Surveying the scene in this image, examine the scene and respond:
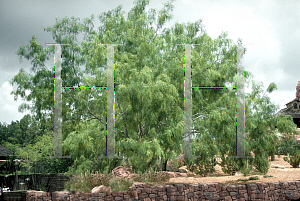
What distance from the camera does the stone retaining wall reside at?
10586 mm

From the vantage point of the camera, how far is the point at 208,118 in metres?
12.6

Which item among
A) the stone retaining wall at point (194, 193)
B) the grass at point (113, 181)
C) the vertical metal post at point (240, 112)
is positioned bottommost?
the stone retaining wall at point (194, 193)

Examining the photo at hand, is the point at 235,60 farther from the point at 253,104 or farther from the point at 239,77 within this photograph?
the point at 253,104

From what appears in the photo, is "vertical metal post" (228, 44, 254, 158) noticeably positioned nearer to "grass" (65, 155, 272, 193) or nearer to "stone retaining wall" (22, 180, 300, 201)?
"stone retaining wall" (22, 180, 300, 201)

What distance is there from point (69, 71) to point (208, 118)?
6.81 m

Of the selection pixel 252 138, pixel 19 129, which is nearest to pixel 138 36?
pixel 252 138

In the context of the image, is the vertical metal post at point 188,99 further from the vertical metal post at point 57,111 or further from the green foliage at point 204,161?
the vertical metal post at point 57,111

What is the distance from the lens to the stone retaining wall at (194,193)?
34.7 ft

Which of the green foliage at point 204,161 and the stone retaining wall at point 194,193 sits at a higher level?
the green foliage at point 204,161

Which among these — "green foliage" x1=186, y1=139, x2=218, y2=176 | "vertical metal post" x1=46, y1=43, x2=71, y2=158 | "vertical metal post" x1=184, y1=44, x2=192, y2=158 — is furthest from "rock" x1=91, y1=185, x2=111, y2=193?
"green foliage" x1=186, y1=139, x2=218, y2=176

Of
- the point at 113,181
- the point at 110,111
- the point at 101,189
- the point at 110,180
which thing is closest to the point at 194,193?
the point at 113,181

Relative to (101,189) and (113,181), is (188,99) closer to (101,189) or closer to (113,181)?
(113,181)

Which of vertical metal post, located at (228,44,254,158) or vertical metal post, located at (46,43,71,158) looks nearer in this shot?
vertical metal post, located at (228,44,254,158)

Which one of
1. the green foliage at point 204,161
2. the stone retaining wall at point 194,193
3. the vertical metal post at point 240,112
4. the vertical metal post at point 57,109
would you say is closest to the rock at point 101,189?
the stone retaining wall at point 194,193
